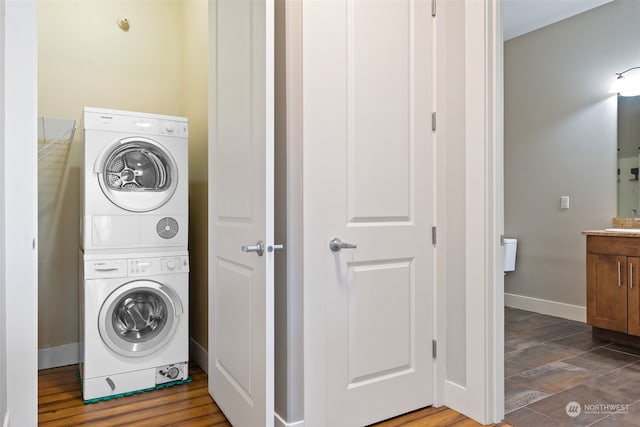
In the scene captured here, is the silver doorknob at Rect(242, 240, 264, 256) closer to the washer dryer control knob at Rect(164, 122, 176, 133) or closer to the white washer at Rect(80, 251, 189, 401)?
the white washer at Rect(80, 251, 189, 401)

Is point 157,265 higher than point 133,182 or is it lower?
lower

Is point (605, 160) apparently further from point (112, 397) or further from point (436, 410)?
point (112, 397)

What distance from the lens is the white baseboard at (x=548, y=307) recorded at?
13.3 feet

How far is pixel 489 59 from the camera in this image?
2023 millimetres

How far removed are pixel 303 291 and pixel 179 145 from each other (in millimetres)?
1390

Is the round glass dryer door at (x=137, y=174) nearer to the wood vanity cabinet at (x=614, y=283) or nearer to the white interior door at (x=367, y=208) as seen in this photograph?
the white interior door at (x=367, y=208)

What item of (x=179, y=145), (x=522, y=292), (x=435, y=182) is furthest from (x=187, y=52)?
(x=522, y=292)

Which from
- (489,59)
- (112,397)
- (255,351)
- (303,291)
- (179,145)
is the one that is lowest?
(112,397)

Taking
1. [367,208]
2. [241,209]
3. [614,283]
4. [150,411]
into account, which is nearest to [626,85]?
[614,283]

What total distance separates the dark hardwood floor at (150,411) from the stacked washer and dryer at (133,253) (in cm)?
10

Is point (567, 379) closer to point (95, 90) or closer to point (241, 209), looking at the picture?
point (241, 209)

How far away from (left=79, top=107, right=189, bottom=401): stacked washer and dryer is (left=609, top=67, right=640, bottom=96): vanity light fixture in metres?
3.66

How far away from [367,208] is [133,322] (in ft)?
5.32

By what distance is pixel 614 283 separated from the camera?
3.27 m
